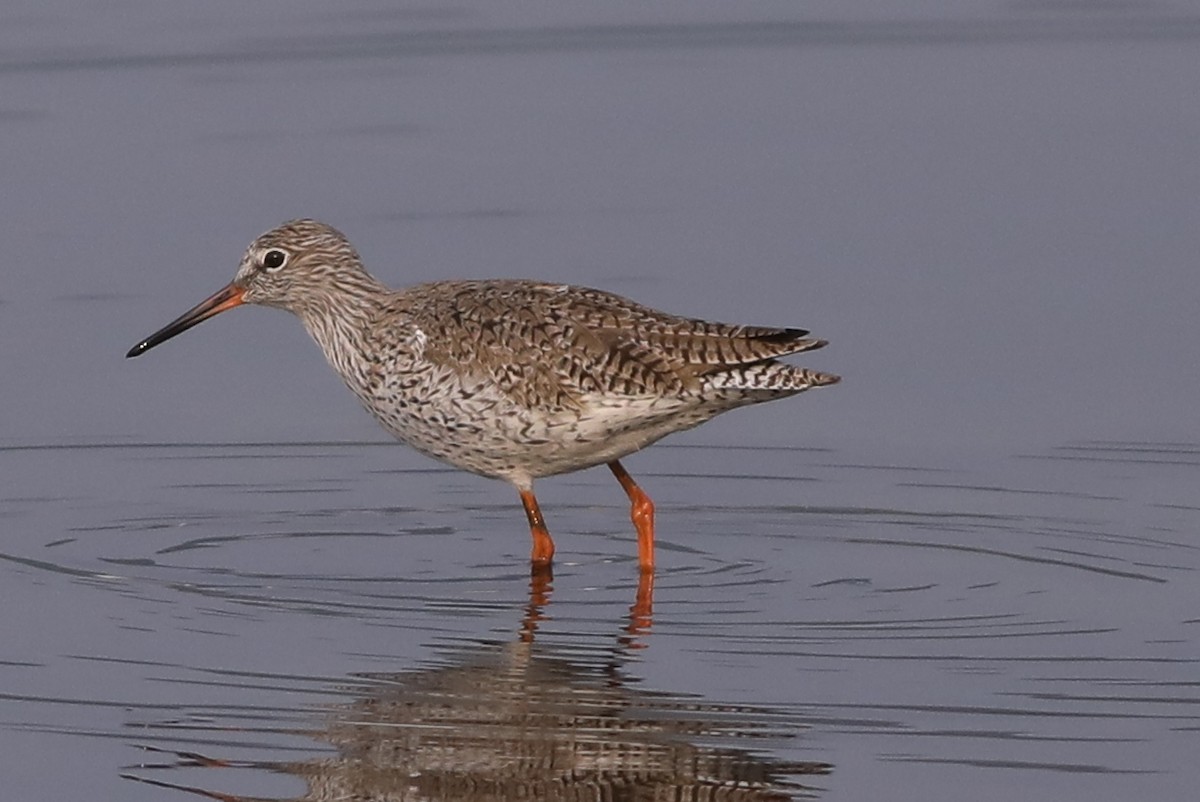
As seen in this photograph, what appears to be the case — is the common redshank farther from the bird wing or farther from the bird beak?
the bird beak

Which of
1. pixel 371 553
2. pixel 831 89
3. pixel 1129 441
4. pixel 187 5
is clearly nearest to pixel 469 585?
pixel 371 553

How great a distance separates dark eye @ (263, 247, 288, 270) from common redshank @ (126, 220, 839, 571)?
0.56 m

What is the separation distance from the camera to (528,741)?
8.57 m

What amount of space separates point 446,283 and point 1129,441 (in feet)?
10.7

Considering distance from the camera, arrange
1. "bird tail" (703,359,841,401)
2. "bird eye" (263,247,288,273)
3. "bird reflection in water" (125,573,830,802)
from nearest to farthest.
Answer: "bird reflection in water" (125,573,830,802)
"bird tail" (703,359,841,401)
"bird eye" (263,247,288,273)

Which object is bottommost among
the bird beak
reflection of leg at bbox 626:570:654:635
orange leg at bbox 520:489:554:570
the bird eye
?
reflection of leg at bbox 626:570:654:635

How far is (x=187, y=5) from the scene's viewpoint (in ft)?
62.7

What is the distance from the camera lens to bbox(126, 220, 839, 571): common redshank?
10.6m

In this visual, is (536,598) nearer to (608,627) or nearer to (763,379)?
(608,627)

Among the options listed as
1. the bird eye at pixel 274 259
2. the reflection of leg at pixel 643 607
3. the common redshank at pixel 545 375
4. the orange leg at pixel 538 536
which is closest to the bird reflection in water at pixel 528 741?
the reflection of leg at pixel 643 607

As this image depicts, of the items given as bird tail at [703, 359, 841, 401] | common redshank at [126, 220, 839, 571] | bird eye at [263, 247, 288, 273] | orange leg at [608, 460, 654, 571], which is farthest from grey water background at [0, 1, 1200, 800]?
bird eye at [263, 247, 288, 273]

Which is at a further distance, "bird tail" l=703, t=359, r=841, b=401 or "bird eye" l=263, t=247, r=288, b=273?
"bird eye" l=263, t=247, r=288, b=273

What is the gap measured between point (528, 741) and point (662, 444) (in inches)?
169

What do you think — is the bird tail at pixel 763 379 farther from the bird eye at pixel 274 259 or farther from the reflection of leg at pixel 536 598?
the bird eye at pixel 274 259
